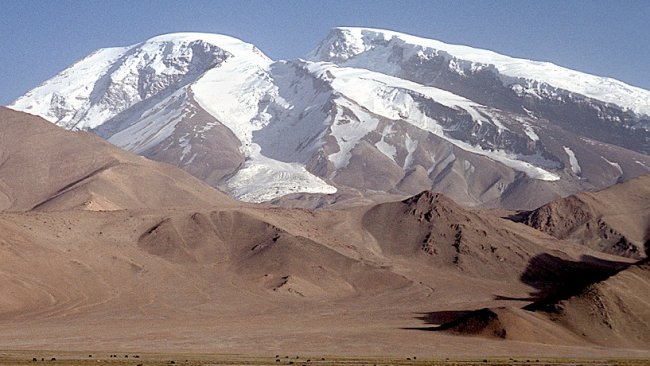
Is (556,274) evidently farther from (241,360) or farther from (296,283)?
(241,360)

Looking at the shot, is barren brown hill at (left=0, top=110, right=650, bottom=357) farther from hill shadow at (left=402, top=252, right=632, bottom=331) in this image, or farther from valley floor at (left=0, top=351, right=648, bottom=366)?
valley floor at (left=0, top=351, right=648, bottom=366)

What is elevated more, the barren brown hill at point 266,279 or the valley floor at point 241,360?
the barren brown hill at point 266,279

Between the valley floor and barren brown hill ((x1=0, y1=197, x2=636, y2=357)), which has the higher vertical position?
barren brown hill ((x1=0, y1=197, x2=636, y2=357))

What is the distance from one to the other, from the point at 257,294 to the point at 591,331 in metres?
52.5

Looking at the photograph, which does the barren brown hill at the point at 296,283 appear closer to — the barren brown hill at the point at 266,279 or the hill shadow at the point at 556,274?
the barren brown hill at the point at 266,279

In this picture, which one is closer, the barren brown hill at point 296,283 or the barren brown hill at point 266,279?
the barren brown hill at point 266,279

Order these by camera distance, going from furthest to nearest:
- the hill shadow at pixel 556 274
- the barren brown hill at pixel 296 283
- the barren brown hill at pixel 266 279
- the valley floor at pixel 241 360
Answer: the hill shadow at pixel 556 274 < the barren brown hill at pixel 296 283 < the barren brown hill at pixel 266 279 < the valley floor at pixel 241 360

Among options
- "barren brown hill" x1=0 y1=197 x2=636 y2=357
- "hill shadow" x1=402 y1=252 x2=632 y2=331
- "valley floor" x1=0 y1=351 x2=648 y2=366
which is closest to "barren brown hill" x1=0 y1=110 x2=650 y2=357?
"barren brown hill" x1=0 y1=197 x2=636 y2=357

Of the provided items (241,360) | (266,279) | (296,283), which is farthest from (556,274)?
(241,360)

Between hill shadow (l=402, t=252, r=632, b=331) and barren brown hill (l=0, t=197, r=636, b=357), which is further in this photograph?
Result: hill shadow (l=402, t=252, r=632, b=331)

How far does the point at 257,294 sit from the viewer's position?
14938 cm

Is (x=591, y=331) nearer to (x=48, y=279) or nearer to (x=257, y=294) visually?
(x=257, y=294)

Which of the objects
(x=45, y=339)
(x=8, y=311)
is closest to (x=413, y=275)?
(x=8, y=311)

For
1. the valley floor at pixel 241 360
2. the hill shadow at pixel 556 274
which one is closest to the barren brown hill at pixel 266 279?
the hill shadow at pixel 556 274
